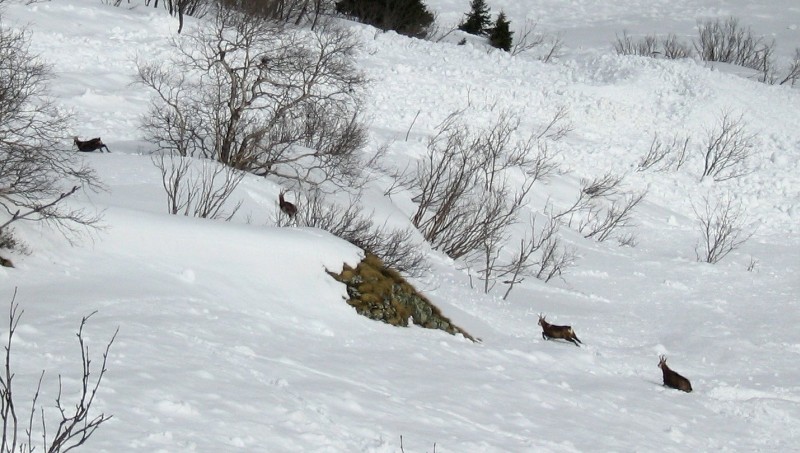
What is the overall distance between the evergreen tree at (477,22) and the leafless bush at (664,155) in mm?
16505

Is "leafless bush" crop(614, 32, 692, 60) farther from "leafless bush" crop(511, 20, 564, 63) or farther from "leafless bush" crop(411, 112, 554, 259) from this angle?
"leafless bush" crop(411, 112, 554, 259)

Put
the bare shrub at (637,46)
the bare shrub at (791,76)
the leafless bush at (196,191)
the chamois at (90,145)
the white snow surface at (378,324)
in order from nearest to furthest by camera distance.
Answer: the white snow surface at (378,324)
the leafless bush at (196,191)
the chamois at (90,145)
the bare shrub at (791,76)
the bare shrub at (637,46)

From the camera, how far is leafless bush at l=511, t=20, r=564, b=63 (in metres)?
42.6

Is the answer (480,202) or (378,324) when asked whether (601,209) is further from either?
(378,324)

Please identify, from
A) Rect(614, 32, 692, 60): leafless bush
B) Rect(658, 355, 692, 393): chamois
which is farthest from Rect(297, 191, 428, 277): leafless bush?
Rect(614, 32, 692, 60): leafless bush

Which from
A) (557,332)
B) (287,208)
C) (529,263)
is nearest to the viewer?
(557,332)

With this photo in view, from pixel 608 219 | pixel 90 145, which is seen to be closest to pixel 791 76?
pixel 608 219

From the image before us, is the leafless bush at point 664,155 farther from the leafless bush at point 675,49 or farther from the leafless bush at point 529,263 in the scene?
the leafless bush at point 675,49

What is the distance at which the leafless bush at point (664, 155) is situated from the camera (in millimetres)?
32031

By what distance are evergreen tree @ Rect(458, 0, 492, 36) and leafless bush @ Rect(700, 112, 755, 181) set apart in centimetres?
1649

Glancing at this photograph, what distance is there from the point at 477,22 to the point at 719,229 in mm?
23141

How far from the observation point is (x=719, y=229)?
2816 cm

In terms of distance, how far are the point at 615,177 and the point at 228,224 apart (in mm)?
20461

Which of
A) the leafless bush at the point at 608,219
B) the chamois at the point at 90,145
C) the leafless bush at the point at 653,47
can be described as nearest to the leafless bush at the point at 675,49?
the leafless bush at the point at 653,47
